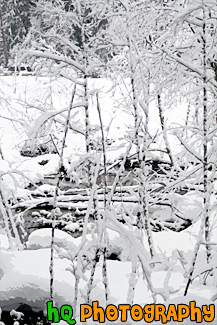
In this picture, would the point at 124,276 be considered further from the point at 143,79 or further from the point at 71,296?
the point at 143,79

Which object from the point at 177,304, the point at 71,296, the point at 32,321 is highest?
the point at 177,304

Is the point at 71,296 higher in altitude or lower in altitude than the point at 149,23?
lower

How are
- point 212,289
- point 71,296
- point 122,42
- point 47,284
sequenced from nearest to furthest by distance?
point 212,289, point 71,296, point 47,284, point 122,42

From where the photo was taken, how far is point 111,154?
Answer: 596 inches

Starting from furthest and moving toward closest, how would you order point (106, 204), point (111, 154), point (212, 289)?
1. point (111, 154)
2. point (212, 289)
3. point (106, 204)

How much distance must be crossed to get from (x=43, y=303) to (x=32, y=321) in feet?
0.74


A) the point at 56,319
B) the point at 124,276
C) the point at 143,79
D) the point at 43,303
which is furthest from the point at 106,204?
the point at 143,79

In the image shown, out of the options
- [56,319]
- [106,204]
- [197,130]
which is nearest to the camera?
[106,204]

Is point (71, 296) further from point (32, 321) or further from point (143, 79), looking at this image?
Answer: point (143, 79)

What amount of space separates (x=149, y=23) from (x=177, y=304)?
11.4ft

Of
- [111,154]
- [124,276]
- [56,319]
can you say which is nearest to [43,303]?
[124,276]

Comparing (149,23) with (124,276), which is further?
(149,23)

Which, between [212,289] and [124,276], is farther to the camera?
[124,276]

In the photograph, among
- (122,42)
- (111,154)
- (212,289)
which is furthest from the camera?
(111,154)
